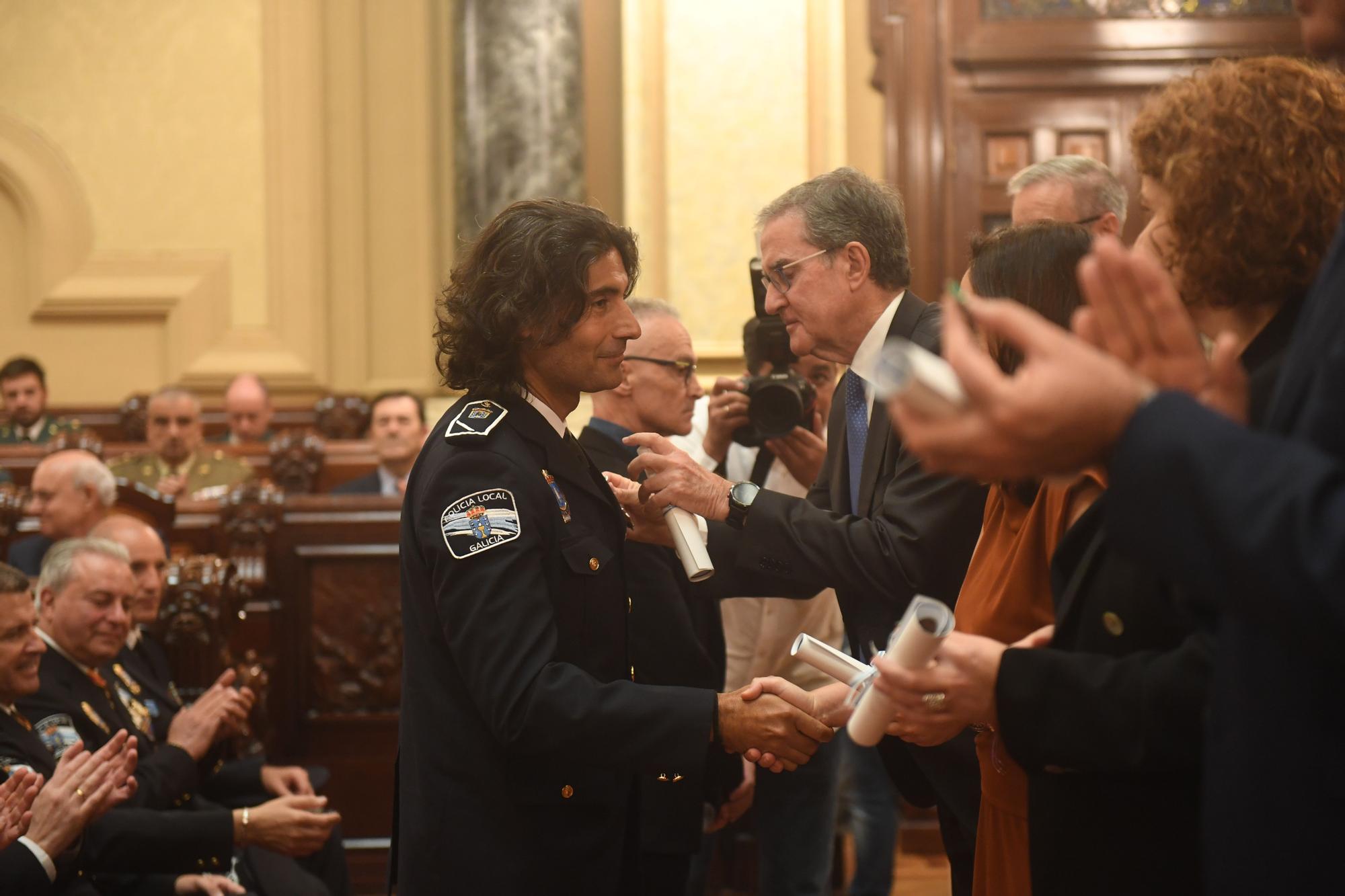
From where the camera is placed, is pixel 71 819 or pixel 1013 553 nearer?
pixel 1013 553

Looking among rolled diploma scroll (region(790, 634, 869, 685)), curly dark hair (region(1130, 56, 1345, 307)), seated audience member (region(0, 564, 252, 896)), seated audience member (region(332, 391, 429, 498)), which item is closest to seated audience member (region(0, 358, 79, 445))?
seated audience member (region(332, 391, 429, 498))

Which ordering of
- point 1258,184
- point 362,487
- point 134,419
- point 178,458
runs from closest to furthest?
1. point 1258,184
2. point 362,487
3. point 178,458
4. point 134,419

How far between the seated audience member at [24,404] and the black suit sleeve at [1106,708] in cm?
626

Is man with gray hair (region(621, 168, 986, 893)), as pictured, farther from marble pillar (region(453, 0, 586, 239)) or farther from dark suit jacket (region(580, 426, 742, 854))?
marble pillar (region(453, 0, 586, 239))

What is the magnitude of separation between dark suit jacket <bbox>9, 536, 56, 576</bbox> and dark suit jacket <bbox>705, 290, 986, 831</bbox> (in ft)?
9.84

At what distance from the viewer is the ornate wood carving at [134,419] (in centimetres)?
688

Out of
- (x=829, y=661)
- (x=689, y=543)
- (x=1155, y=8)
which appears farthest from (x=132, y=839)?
(x=1155, y=8)

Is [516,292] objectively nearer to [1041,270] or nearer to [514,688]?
[514,688]

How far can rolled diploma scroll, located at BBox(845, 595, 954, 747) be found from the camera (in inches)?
50.1

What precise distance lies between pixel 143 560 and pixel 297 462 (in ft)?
7.89

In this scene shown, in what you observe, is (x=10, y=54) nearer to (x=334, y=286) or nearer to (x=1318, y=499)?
(x=334, y=286)

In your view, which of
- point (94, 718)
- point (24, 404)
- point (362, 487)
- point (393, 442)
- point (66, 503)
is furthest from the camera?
point (24, 404)

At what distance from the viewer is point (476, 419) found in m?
1.85

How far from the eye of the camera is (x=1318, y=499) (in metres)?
0.86
